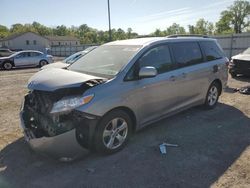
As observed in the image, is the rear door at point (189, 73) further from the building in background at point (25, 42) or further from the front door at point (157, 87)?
the building in background at point (25, 42)

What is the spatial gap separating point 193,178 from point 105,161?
4.32 feet

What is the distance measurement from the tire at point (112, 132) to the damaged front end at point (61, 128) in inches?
5.6

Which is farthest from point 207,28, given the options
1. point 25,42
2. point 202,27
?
point 25,42

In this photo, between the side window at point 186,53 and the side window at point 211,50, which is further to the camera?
the side window at point 211,50

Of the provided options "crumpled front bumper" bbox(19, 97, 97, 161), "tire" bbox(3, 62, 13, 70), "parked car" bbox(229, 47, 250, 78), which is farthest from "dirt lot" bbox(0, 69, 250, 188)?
"tire" bbox(3, 62, 13, 70)

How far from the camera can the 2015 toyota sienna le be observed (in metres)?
3.70

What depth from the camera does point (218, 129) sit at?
523 centimetres

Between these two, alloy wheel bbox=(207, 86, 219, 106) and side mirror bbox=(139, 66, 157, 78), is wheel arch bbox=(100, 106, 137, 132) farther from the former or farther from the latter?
alloy wheel bbox=(207, 86, 219, 106)

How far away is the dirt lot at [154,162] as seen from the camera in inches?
137

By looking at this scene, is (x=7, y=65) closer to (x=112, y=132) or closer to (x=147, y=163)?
(x=112, y=132)

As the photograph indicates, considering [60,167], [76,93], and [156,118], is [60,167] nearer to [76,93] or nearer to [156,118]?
[76,93]

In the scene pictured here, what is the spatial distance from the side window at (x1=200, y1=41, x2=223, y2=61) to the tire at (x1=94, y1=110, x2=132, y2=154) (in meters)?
3.02

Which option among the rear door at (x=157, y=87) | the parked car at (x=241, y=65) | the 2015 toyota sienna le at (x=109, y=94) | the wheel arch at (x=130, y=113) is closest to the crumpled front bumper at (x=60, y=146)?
the 2015 toyota sienna le at (x=109, y=94)

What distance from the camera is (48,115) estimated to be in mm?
3812
